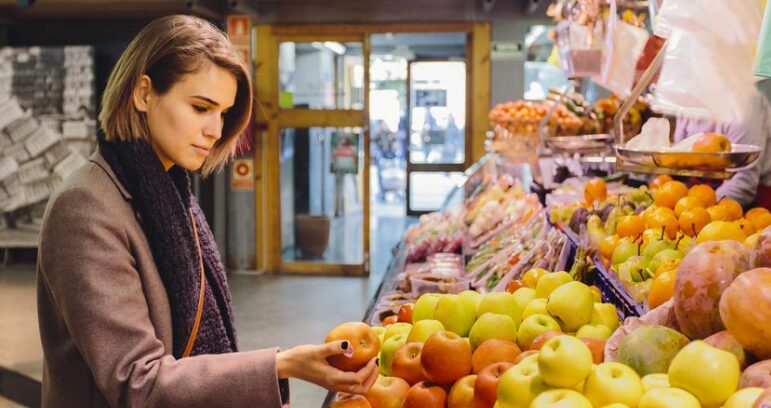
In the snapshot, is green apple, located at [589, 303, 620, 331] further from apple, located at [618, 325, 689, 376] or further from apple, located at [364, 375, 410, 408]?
apple, located at [364, 375, 410, 408]

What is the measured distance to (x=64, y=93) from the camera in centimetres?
929

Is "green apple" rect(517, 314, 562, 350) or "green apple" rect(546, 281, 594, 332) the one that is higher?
"green apple" rect(546, 281, 594, 332)

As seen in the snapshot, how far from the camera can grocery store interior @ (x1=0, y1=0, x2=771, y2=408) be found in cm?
151

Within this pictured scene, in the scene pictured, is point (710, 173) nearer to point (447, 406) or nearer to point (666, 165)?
point (666, 165)

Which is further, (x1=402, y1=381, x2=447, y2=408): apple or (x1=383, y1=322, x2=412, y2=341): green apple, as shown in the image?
(x1=383, y1=322, x2=412, y2=341): green apple

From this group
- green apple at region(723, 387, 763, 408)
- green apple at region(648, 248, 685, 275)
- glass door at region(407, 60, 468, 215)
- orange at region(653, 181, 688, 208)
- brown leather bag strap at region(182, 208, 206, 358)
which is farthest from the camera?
glass door at region(407, 60, 468, 215)

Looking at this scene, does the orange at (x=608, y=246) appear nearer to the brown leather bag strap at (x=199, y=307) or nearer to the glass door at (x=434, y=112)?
the brown leather bag strap at (x=199, y=307)

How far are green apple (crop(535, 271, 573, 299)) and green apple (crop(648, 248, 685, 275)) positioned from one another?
30cm

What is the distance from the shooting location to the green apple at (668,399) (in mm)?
1243

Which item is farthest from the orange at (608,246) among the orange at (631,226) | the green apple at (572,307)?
the green apple at (572,307)

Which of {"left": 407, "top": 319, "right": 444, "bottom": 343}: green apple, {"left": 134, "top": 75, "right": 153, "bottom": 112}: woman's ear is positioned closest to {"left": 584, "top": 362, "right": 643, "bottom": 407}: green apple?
{"left": 407, "top": 319, "right": 444, "bottom": 343}: green apple

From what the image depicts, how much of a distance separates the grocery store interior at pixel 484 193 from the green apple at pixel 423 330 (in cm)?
1

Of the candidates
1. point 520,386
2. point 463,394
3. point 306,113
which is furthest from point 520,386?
point 306,113

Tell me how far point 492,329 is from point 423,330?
16 cm
